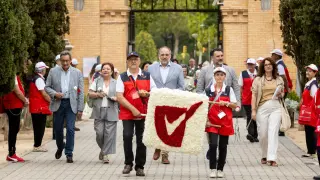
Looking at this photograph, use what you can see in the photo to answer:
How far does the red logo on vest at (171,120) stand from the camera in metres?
13.7

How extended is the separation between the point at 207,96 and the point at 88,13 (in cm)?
2073

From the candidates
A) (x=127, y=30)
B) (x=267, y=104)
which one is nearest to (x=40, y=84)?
(x=267, y=104)

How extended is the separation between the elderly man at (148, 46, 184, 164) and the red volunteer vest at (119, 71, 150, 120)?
5.66ft

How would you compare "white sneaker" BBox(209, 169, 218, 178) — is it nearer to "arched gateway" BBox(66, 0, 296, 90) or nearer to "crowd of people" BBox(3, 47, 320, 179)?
"crowd of people" BBox(3, 47, 320, 179)

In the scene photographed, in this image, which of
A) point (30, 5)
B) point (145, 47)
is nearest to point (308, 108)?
point (30, 5)

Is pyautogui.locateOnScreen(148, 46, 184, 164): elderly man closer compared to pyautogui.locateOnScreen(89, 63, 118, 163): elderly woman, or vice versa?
pyautogui.locateOnScreen(148, 46, 184, 164): elderly man

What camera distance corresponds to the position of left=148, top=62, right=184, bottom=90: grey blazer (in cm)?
1616

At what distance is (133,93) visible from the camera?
14.3 meters

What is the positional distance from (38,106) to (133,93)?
4.27 m

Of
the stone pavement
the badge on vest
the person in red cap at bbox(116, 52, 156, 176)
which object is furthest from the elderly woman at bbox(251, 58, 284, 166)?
the person in red cap at bbox(116, 52, 156, 176)

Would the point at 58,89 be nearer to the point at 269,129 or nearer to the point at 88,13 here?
the point at 269,129

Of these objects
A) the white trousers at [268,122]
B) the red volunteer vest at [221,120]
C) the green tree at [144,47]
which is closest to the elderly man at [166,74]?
the white trousers at [268,122]

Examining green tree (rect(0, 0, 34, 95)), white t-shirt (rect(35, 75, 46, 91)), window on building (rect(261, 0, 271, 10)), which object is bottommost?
white t-shirt (rect(35, 75, 46, 91))

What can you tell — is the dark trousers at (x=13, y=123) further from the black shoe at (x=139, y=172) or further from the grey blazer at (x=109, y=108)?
the black shoe at (x=139, y=172)
